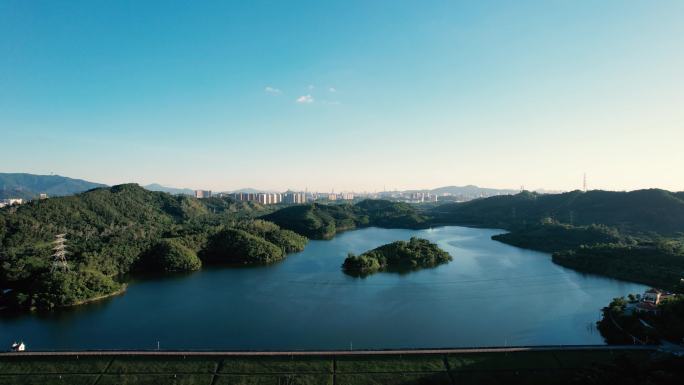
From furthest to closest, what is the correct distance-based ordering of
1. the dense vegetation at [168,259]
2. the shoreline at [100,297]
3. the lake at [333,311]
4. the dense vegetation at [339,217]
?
the dense vegetation at [339,217] < the dense vegetation at [168,259] < the shoreline at [100,297] < the lake at [333,311]

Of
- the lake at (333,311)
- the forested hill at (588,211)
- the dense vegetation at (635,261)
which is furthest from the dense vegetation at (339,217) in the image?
the dense vegetation at (635,261)

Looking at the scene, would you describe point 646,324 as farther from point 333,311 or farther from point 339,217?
point 339,217

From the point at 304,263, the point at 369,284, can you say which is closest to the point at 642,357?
the point at 369,284

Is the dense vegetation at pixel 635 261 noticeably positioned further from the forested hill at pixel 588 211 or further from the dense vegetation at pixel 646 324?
the forested hill at pixel 588 211

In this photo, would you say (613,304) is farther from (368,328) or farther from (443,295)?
(368,328)

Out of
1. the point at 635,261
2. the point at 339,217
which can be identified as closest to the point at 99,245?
the point at 635,261
